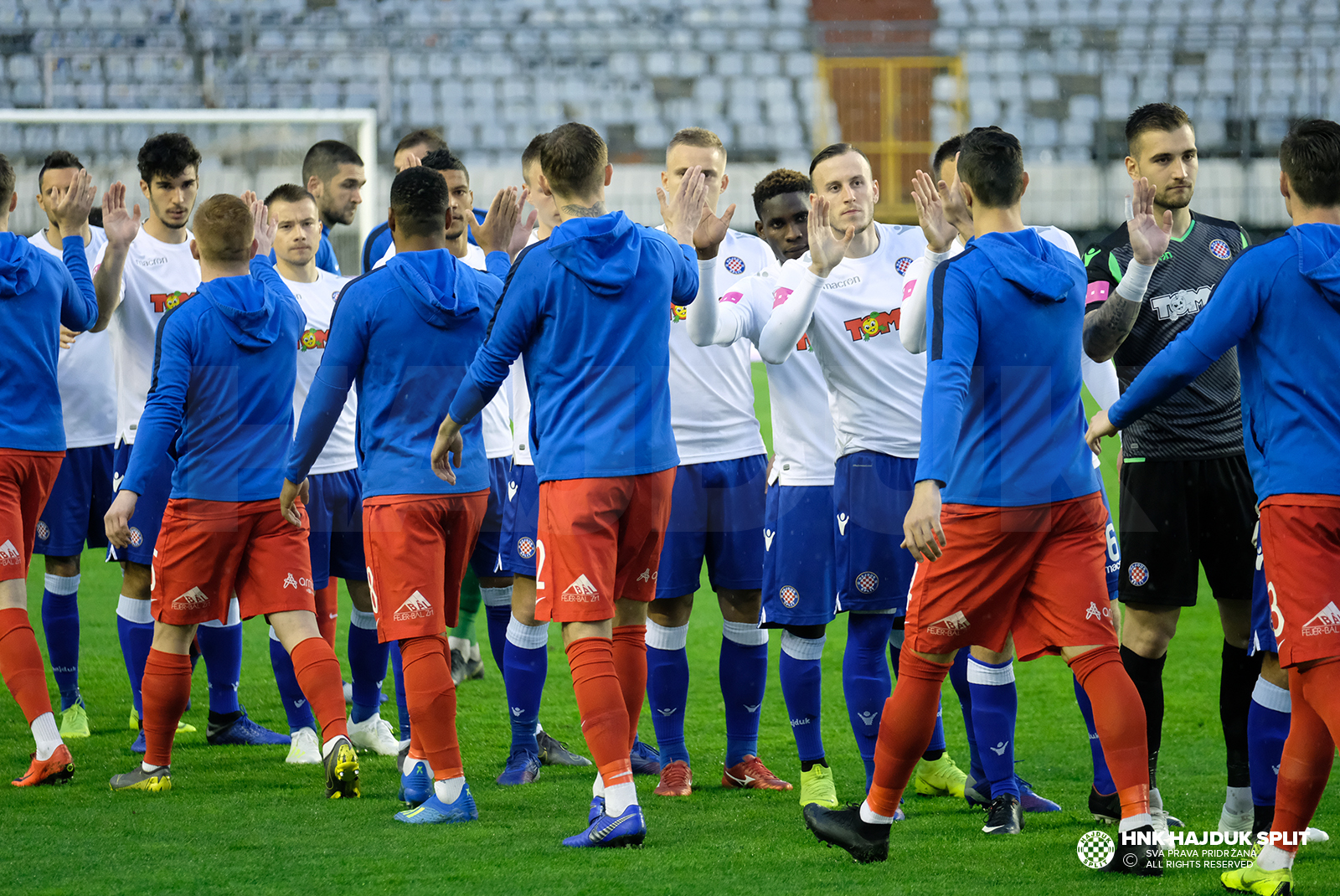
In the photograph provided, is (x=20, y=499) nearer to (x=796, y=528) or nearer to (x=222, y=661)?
(x=222, y=661)

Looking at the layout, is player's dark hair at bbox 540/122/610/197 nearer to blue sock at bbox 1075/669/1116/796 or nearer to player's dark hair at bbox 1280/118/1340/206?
player's dark hair at bbox 1280/118/1340/206

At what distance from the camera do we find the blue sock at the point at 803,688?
15.4 feet

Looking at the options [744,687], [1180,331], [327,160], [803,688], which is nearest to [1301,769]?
[1180,331]

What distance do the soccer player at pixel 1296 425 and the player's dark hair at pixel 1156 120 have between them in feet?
3.48

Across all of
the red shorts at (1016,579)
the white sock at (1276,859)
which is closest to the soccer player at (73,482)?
the red shorts at (1016,579)

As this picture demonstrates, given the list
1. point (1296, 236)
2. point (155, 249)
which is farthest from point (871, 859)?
point (155, 249)

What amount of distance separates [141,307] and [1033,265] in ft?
13.4

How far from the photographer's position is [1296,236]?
3.46 m

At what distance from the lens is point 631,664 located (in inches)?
171

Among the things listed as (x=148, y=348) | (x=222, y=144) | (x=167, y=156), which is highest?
(x=222, y=144)

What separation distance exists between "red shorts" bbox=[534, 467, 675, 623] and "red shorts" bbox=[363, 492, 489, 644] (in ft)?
1.55

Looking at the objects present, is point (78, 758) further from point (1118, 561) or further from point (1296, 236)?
point (1296, 236)

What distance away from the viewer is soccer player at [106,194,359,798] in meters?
4.76

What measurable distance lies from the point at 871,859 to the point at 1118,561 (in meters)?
1.51
